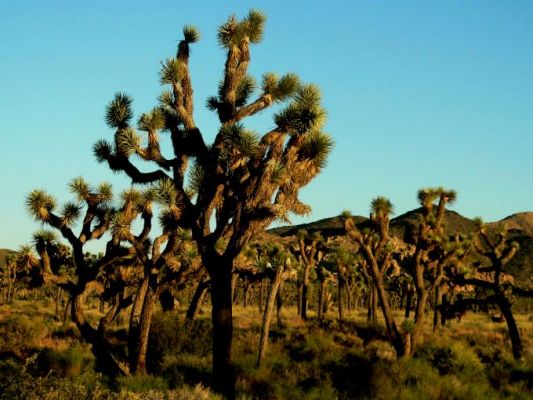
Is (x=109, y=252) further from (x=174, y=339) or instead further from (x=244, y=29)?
(x=244, y=29)

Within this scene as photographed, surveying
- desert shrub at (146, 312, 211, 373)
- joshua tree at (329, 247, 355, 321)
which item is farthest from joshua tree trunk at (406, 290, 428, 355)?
joshua tree at (329, 247, 355, 321)

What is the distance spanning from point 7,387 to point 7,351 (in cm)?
1268

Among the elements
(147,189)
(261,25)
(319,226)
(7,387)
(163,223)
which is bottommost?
(7,387)

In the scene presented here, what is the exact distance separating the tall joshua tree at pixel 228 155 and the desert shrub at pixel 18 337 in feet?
26.7

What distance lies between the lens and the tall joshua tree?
37.7 ft

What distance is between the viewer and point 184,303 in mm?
58750

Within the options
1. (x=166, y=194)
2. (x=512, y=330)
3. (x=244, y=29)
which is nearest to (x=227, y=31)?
(x=244, y=29)

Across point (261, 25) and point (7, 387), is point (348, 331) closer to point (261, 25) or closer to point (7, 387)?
point (261, 25)

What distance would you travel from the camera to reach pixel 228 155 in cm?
1230

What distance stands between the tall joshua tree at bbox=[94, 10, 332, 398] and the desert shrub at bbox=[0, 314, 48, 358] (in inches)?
321

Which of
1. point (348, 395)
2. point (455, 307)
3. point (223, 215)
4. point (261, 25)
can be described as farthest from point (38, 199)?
point (455, 307)

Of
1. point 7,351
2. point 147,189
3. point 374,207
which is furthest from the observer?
point 374,207

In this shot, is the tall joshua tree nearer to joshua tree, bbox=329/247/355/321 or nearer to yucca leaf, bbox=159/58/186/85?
yucca leaf, bbox=159/58/186/85

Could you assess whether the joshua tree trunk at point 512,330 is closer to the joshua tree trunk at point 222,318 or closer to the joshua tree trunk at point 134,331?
the joshua tree trunk at point 222,318
